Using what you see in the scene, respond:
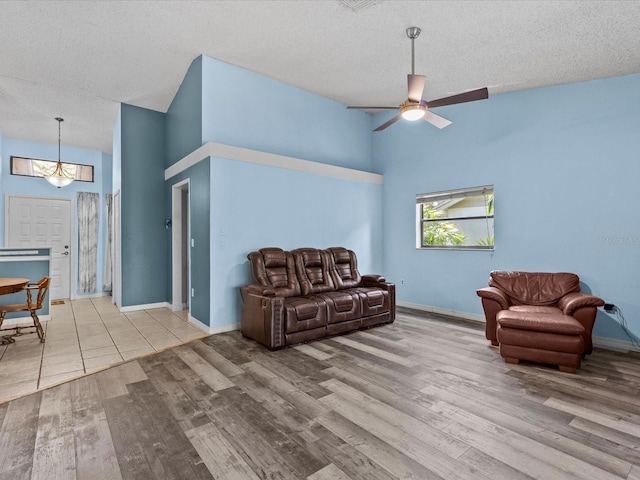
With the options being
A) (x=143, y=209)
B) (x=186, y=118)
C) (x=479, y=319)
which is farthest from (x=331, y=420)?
(x=143, y=209)

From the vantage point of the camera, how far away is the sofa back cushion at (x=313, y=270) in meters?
4.68

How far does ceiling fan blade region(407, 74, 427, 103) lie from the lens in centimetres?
323

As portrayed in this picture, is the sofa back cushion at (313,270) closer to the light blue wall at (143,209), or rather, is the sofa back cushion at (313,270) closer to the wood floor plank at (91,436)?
the wood floor plank at (91,436)

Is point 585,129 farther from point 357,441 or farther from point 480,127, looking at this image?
point 357,441

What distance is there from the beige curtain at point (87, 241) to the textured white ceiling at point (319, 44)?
2596mm

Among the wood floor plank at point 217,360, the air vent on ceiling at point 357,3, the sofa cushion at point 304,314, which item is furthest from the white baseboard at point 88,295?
the air vent on ceiling at point 357,3

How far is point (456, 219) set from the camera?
18.2 ft

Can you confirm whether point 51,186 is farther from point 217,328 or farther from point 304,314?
point 304,314

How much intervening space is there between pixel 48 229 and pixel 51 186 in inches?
38.2

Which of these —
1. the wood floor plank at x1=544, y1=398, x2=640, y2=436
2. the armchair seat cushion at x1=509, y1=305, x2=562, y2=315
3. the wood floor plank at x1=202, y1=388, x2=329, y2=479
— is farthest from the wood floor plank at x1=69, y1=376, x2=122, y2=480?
the armchair seat cushion at x1=509, y1=305, x2=562, y2=315

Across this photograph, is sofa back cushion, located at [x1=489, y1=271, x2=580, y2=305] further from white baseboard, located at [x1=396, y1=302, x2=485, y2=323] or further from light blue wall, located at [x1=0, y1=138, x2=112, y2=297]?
light blue wall, located at [x1=0, y1=138, x2=112, y2=297]

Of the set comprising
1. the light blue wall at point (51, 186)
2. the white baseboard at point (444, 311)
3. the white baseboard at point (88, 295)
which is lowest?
the white baseboard at point (88, 295)

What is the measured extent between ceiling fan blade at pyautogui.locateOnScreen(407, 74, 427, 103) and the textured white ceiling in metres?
0.69

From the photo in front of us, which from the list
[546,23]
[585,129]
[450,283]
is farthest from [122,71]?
[585,129]
